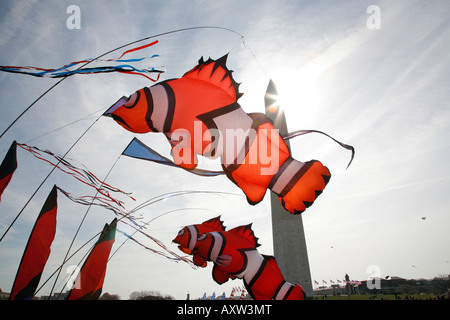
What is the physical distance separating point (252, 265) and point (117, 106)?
3469mm

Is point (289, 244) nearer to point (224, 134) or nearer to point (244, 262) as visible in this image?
point (244, 262)

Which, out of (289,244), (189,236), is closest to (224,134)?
(189,236)

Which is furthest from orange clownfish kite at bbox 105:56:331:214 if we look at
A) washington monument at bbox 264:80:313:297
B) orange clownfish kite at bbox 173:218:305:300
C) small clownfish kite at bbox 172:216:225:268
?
washington monument at bbox 264:80:313:297

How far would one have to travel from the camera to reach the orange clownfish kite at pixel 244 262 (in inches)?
172

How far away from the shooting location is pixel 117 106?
2.73 meters

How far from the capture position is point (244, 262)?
4500 mm

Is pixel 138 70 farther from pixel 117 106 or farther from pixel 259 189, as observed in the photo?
pixel 259 189

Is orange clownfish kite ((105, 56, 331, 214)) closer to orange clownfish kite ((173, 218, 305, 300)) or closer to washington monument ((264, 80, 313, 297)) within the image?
orange clownfish kite ((173, 218, 305, 300))

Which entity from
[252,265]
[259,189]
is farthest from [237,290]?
[259,189]

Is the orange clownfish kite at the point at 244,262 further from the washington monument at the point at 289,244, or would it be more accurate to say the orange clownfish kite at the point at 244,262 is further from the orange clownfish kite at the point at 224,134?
the washington monument at the point at 289,244

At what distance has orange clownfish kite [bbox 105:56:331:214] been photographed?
8.97 ft

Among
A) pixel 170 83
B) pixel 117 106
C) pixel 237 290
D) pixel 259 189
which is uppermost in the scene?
pixel 170 83

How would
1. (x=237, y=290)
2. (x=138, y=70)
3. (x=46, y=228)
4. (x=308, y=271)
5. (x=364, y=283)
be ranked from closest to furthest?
(x=138, y=70), (x=46, y=228), (x=308, y=271), (x=237, y=290), (x=364, y=283)
